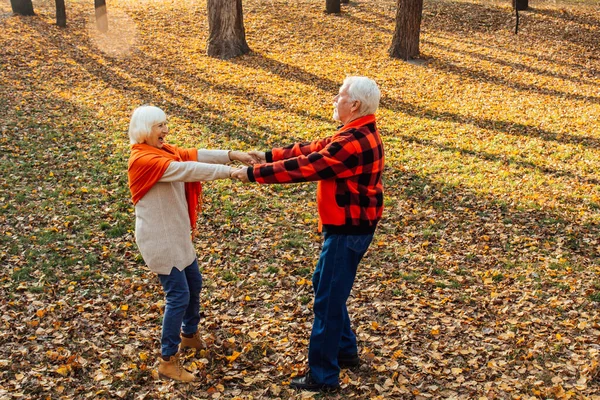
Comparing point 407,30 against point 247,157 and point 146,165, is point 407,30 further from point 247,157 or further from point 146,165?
point 146,165

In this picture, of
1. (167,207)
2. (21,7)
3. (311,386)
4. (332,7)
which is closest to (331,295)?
(311,386)

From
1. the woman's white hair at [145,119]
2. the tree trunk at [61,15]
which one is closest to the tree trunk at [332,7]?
the tree trunk at [61,15]

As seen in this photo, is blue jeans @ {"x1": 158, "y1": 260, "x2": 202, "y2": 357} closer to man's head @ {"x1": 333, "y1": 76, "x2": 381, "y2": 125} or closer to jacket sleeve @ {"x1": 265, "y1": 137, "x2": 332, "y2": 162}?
jacket sleeve @ {"x1": 265, "y1": 137, "x2": 332, "y2": 162}

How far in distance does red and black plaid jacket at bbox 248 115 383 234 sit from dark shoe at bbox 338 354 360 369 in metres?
1.37

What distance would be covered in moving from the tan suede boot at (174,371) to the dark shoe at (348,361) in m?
1.29

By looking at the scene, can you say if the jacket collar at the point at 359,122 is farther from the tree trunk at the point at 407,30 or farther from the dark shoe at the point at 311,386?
the tree trunk at the point at 407,30

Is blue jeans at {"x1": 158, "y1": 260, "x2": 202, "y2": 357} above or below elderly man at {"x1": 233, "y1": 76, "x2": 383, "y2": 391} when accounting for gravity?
below

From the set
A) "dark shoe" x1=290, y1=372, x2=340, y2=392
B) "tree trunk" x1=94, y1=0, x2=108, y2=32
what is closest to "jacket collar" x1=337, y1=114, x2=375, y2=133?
"dark shoe" x1=290, y1=372, x2=340, y2=392

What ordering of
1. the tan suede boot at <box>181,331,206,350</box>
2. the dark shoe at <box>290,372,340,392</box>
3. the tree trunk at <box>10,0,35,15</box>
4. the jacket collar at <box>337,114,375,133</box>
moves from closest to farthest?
the jacket collar at <box>337,114,375,133</box>, the dark shoe at <box>290,372,340,392</box>, the tan suede boot at <box>181,331,206,350</box>, the tree trunk at <box>10,0,35,15</box>

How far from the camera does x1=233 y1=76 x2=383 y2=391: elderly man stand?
4.21m

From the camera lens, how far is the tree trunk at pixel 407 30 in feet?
53.7

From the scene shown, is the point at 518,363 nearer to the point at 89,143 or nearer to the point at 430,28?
the point at 89,143

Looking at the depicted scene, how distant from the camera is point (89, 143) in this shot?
1143 cm

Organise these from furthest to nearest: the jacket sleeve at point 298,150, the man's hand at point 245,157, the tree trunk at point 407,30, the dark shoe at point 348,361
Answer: the tree trunk at point 407,30, the dark shoe at point 348,361, the man's hand at point 245,157, the jacket sleeve at point 298,150
